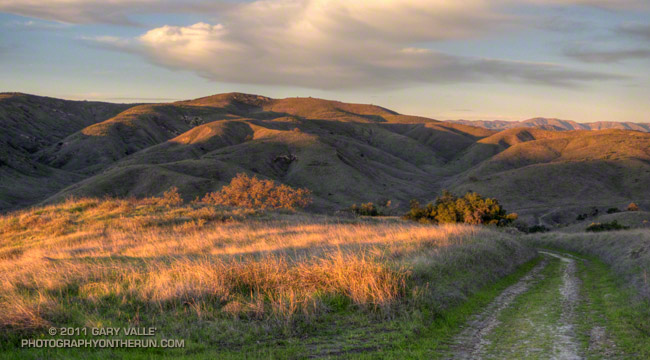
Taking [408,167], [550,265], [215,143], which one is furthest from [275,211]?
[408,167]

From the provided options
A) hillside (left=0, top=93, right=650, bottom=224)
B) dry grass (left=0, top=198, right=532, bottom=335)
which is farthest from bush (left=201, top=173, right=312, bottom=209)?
dry grass (left=0, top=198, right=532, bottom=335)

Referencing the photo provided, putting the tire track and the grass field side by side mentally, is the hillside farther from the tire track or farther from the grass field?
the tire track

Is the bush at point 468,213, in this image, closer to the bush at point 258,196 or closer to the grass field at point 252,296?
the bush at point 258,196

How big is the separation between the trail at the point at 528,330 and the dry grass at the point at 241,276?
1.08 m

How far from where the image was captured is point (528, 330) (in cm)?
873

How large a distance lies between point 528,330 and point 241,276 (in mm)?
6175

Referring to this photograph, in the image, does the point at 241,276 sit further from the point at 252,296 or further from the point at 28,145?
the point at 28,145

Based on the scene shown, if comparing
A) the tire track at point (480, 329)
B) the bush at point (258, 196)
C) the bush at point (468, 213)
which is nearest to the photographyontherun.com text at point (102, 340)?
the tire track at point (480, 329)

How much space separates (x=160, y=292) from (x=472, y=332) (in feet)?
20.8

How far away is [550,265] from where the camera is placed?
20391 mm

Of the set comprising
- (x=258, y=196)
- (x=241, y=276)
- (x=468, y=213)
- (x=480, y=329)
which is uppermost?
(x=241, y=276)

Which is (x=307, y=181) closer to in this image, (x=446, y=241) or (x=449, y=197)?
(x=449, y=197)

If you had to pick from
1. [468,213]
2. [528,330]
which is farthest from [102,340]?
[468,213]

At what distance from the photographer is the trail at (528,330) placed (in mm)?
7422
